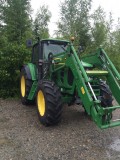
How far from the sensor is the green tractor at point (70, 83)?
14.9ft

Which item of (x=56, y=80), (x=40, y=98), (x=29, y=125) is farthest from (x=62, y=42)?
(x=29, y=125)

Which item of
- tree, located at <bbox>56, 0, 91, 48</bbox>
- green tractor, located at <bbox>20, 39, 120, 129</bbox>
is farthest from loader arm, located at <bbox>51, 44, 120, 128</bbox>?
tree, located at <bbox>56, 0, 91, 48</bbox>

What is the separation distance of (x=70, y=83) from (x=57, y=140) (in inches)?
66.5

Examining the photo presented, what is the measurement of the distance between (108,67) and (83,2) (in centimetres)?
2337

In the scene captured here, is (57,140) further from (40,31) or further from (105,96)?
(40,31)

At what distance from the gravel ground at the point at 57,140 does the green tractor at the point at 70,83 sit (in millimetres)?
381

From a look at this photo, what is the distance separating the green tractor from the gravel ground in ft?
1.25

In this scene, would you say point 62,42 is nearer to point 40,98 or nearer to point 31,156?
point 40,98

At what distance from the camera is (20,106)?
7473 millimetres

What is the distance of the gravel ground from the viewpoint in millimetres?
4012

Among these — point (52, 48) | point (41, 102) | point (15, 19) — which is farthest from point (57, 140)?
point (15, 19)

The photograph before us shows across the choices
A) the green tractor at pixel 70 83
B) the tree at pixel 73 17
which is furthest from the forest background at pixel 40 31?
the green tractor at pixel 70 83

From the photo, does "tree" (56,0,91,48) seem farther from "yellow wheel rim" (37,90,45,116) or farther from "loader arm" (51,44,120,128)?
"yellow wheel rim" (37,90,45,116)

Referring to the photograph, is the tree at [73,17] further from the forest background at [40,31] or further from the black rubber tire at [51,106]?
the black rubber tire at [51,106]
